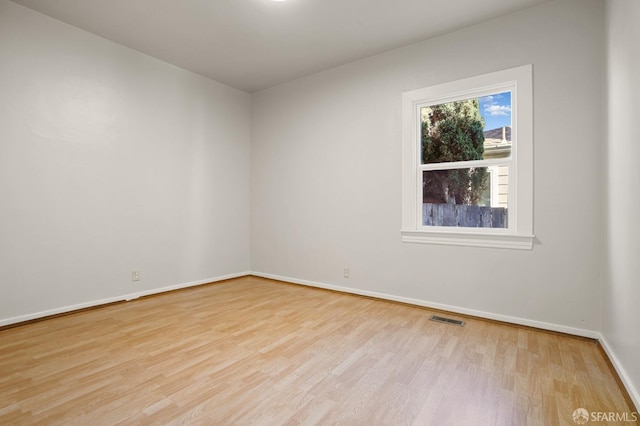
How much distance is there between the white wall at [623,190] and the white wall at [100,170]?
4414 millimetres

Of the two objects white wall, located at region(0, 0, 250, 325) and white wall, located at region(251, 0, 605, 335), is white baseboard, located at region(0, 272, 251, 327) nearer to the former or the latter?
white wall, located at region(0, 0, 250, 325)

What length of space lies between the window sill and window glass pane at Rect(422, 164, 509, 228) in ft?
0.48

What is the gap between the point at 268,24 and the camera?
10.5 feet

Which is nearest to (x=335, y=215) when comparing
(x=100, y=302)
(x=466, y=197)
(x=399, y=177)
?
(x=399, y=177)

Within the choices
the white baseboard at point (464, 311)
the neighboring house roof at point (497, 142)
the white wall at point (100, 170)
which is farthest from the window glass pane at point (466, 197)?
the white wall at point (100, 170)

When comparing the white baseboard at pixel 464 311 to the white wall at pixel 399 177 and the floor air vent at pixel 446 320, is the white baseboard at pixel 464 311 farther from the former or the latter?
the floor air vent at pixel 446 320

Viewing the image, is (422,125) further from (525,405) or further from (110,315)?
(110,315)

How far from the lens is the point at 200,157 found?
14.9ft

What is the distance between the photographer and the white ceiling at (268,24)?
288 centimetres

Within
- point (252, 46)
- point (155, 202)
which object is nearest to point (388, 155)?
point (252, 46)

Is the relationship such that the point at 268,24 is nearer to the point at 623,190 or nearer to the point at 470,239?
the point at 470,239

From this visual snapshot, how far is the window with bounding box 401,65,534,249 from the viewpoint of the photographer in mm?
2932

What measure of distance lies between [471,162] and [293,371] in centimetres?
267

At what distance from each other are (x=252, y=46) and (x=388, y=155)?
2044mm
